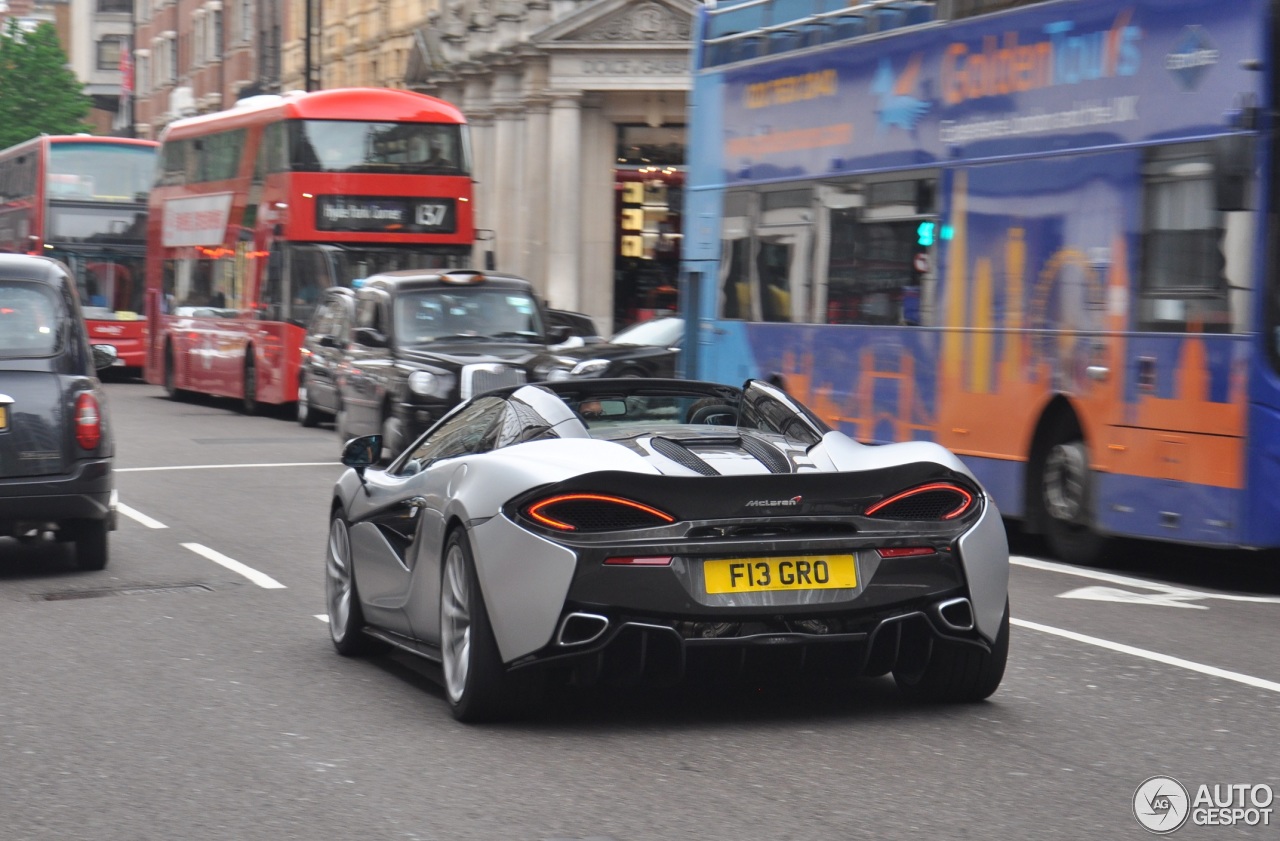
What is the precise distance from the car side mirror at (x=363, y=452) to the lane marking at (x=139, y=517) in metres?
5.93

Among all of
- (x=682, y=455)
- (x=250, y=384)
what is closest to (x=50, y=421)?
(x=682, y=455)

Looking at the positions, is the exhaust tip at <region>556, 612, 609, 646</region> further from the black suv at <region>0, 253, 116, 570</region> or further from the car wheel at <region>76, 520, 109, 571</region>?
the car wheel at <region>76, 520, 109, 571</region>

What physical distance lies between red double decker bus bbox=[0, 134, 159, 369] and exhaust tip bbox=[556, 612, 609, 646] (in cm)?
3425

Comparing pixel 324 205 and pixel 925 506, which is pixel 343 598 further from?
pixel 324 205

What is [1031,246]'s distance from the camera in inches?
505

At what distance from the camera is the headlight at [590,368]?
1953cm

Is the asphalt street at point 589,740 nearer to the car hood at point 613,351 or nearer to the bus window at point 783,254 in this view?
the bus window at point 783,254

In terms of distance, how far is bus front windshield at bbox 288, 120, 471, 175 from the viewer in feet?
90.3

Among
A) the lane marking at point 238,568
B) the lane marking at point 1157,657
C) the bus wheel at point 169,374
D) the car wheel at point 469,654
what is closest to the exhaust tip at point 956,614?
the car wheel at point 469,654

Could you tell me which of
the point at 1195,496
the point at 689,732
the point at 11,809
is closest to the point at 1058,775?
the point at 689,732

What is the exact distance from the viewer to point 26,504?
11.3 metres

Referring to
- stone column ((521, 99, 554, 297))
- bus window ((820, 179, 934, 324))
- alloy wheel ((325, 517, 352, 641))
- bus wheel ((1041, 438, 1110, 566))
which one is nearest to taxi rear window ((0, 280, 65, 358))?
alloy wheel ((325, 517, 352, 641))

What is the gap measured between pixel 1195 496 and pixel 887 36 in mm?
4830

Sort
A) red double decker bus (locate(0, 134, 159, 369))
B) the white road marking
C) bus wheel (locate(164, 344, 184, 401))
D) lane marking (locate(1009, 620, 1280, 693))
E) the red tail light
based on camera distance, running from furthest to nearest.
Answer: red double decker bus (locate(0, 134, 159, 369)) < bus wheel (locate(164, 344, 184, 401)) < the red tail light < the white road marking < lane marking (locate(1009, 620, 1280, 693))
